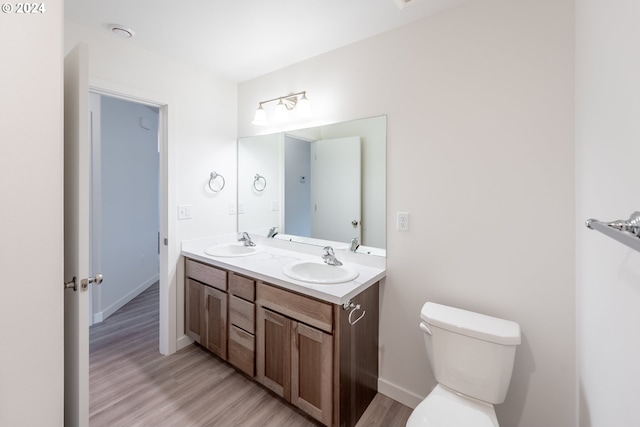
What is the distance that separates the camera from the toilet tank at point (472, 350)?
49.0 inches

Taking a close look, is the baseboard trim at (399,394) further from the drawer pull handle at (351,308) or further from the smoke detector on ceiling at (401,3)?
the smoke detector on ceiling at (401,3)

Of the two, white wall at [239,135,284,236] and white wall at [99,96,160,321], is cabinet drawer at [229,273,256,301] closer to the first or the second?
white wall at [239,135,284,236]

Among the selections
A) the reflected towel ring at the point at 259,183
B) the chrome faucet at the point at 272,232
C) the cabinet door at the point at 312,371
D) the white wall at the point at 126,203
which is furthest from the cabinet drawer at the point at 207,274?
the white wall at the point at 126,203

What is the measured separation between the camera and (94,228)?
2768 millimetres

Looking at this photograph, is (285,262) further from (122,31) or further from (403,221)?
(122,31)

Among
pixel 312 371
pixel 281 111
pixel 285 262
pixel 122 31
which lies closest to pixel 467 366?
pixel 312 371

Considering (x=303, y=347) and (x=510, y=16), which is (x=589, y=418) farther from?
(x=510, y=16)

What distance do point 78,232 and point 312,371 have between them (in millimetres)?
1293

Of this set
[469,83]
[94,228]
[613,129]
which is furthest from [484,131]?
[94,228]

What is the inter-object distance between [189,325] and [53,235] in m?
1.77

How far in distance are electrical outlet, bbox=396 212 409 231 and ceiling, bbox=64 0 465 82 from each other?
117 centimetres

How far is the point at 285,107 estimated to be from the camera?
88.4 inches

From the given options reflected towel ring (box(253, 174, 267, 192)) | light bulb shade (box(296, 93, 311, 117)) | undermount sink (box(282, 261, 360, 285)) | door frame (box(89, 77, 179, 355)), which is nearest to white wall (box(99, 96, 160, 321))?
door frame (box(89, 77, 179, 355))

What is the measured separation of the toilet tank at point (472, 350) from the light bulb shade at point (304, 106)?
1621 millimetres
